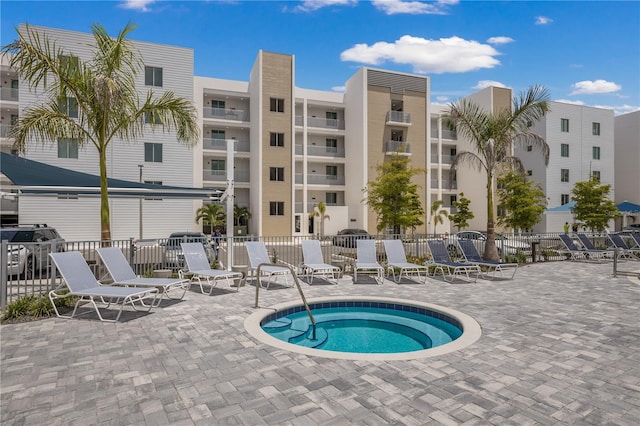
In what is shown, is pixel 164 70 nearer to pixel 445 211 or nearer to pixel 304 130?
pixel 304 130

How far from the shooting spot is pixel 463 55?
113 m

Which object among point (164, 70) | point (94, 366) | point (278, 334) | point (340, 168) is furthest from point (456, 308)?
point (340, 168)

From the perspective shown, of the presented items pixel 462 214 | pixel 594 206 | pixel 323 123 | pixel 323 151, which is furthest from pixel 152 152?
pixel 594 206

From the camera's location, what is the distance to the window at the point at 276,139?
3425cm

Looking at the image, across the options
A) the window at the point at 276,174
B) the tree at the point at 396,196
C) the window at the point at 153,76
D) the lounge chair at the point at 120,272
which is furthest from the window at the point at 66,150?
the lounge chair at the point at 120,272

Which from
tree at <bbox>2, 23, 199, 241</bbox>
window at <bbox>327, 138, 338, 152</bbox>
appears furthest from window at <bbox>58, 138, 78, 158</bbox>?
window at <bbox>327, 138, 338, 152</bbox>

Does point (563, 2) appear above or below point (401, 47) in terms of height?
below

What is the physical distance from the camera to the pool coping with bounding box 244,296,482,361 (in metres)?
5.05

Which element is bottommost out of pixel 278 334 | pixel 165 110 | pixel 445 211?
pixel 278 334

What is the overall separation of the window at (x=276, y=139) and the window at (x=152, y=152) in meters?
9.30

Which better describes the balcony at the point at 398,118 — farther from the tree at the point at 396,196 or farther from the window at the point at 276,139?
the tree at the point at 396,196

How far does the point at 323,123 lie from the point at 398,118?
A: 730cm

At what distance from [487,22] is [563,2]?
263 centimetres

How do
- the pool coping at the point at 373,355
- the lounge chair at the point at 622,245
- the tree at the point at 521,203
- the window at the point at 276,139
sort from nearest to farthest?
the pool coping at the point at 373,355 → the lounge chair at the point at 622,245 → the tree at the point at 521,203 → the window at the point at 276,139
